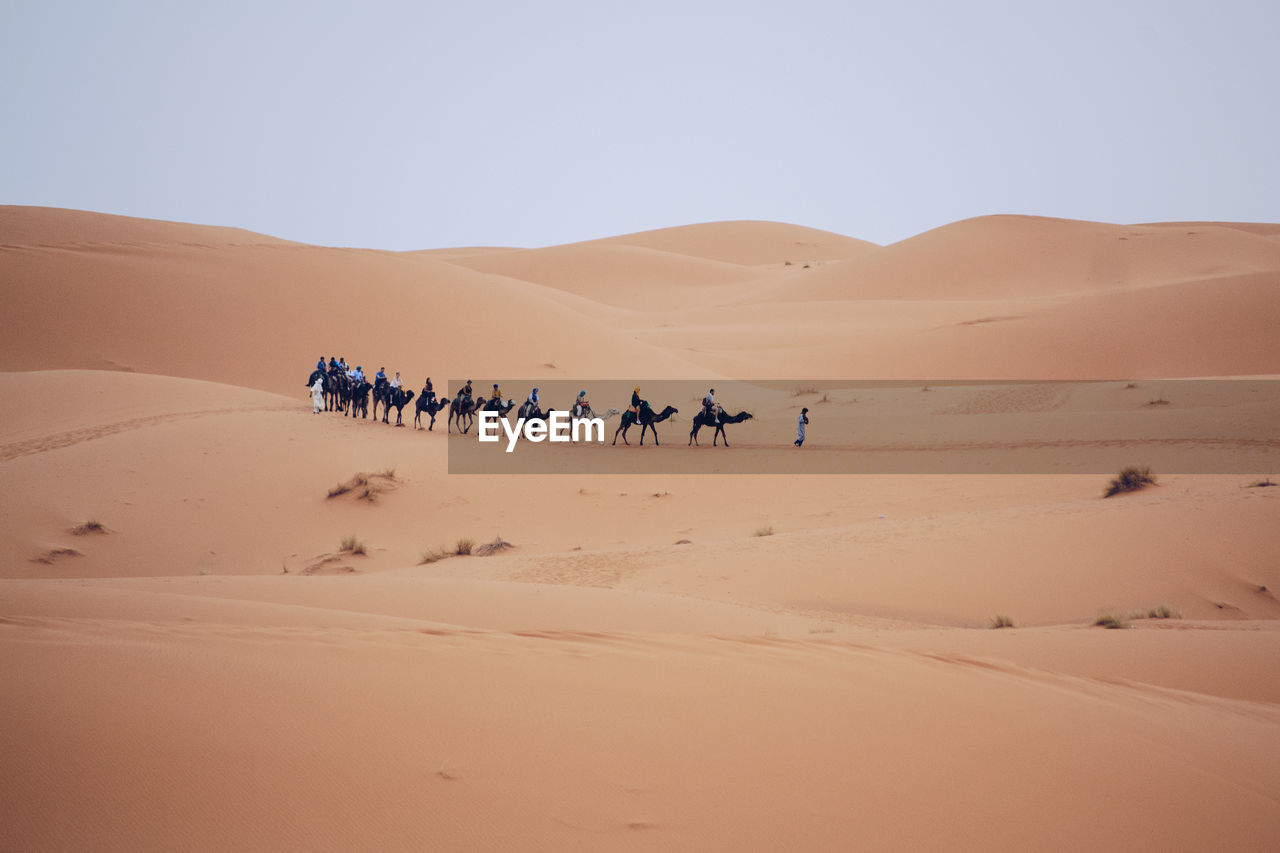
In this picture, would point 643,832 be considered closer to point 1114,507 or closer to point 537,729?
point 537,729

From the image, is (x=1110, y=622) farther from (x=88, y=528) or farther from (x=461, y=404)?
(x=461, y=404)

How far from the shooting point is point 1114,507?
49.1 ft

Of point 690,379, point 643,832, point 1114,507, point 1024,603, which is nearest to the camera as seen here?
point 643,832

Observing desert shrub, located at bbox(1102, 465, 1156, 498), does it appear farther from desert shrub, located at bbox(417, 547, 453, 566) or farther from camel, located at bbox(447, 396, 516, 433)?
camel, located at bbox(447, 396, 516, 433)

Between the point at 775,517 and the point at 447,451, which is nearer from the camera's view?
the point at 775,517

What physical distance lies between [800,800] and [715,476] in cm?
1876

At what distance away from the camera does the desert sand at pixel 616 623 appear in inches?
158

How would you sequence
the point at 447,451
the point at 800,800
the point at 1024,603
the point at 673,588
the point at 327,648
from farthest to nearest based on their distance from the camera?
the point at 447,451 → the point at 673,588 → the point at 1024,603 → the point at 327,648 → the point at 800,800

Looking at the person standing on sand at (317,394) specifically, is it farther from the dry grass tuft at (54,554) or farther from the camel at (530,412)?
the dry grass tuft at (54,554)

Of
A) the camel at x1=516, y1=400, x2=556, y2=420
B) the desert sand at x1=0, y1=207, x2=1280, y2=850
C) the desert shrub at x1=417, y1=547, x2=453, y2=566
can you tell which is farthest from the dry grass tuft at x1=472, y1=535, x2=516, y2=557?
the camel at x1=516, y1=400, x2=556, y2=420

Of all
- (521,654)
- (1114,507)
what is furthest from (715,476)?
(521,654)

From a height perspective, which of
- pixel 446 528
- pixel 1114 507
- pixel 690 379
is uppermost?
pixel 690 379

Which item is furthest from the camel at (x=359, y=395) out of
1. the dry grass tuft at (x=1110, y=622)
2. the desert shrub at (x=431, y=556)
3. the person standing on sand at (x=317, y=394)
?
the dry grass tuft at (x=1110, y=622)

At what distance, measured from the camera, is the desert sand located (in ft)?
13.2
